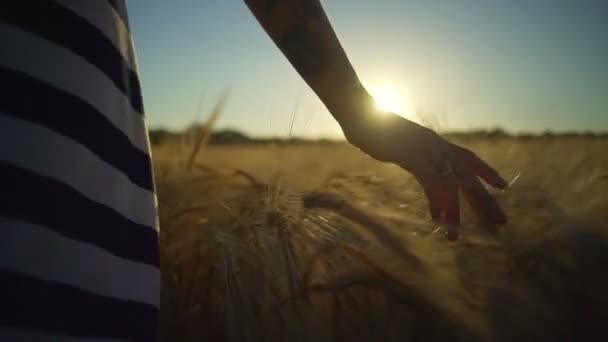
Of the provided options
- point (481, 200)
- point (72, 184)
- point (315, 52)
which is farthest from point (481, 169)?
point (72, 184)

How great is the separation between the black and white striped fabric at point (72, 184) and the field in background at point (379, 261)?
0.19 metres

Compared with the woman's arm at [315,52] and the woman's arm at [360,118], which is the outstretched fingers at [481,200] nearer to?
the woman's arm at [360,118]

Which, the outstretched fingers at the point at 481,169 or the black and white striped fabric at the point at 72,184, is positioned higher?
the outstretched fingers at the point at 481,169

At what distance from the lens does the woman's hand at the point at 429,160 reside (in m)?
0.55

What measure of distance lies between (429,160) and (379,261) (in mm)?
116

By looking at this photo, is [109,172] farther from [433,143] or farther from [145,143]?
[433,143]

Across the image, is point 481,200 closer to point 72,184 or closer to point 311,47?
point 311,47

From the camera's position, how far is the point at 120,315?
1.49 ft

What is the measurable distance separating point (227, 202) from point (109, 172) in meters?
0.33

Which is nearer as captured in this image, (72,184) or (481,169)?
(72,184)

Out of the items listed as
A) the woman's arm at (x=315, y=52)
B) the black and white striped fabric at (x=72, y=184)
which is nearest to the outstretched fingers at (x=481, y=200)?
the woman's arm at (x=315, y=52)

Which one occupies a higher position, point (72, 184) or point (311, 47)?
point (311, 47)

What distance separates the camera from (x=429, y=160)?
56cm

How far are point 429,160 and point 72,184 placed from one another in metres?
0.32
